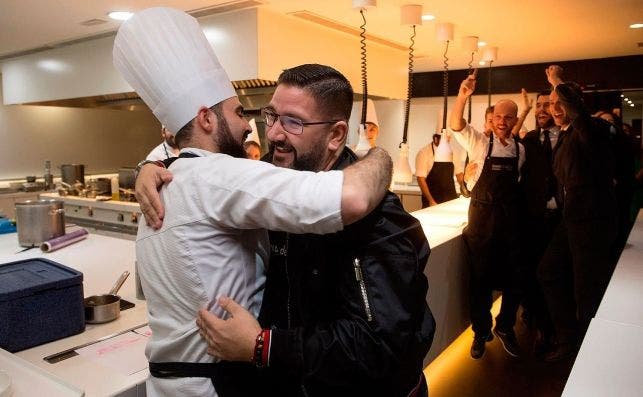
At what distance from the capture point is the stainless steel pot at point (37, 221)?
2.68 metres

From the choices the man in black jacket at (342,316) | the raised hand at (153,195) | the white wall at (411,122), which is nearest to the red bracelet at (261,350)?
the man in black jacket at (342,316)

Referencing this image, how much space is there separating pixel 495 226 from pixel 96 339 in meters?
2.47

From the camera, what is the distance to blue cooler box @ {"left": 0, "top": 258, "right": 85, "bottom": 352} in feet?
4.63

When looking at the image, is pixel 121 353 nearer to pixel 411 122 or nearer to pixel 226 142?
pixel 226 142

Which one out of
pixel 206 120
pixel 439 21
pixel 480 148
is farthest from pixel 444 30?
pixel 206 120

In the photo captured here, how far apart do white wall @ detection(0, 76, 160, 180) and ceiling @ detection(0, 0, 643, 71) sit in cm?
131

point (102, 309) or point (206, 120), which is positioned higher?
point (206, 120)

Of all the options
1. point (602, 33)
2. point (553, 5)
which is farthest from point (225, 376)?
point (602, 33)

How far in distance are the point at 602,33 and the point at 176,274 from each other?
4.65 m

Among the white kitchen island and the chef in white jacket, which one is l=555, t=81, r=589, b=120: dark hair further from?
the white kitchen island

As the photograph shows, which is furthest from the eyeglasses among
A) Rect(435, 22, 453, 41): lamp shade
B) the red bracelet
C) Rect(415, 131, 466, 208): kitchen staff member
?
Rect(415, 131, 466, 208): kitchen staff member

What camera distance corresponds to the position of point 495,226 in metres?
3.20

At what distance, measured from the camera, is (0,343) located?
143 centimetres

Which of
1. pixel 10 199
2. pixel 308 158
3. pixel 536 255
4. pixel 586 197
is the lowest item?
pixel 536 255
